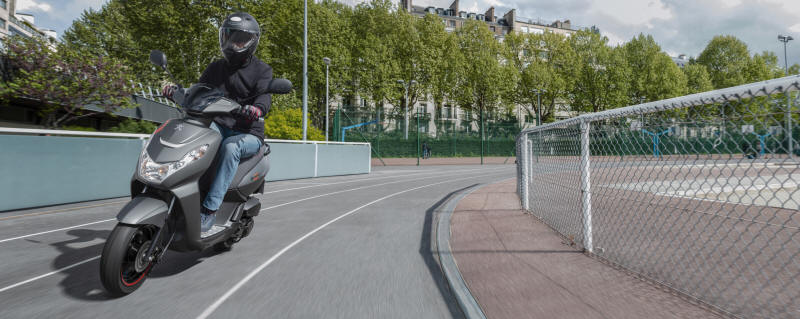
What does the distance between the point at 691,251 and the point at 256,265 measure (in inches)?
162

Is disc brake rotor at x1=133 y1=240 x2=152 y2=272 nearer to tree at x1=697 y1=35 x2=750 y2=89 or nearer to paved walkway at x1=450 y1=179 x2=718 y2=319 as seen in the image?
paved walkway at x1=450 y1=179 x2=718 y2=319

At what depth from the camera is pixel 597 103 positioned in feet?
152

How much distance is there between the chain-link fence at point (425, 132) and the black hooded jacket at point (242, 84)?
82.9 feet

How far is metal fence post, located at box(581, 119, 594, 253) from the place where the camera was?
3.66 m

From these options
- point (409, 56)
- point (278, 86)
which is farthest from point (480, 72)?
point (278, 86)

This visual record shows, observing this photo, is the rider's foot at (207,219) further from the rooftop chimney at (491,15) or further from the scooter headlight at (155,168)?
the rooftop chimney at (491,15)

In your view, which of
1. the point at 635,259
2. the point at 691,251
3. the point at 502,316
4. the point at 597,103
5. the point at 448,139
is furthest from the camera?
the point at 597,103

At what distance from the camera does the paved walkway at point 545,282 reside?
2.38 meters

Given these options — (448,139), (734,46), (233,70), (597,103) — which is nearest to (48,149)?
(233,70)

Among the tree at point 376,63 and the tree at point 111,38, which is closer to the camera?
the tree at point 111,38

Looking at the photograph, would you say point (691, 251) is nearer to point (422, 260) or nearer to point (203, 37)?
point (422, 260)

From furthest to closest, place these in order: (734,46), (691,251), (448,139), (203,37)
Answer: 1. (734,46)
2. (448,139)
3. (203,37)
4. (691,251)

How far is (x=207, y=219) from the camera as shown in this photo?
327 centimetres

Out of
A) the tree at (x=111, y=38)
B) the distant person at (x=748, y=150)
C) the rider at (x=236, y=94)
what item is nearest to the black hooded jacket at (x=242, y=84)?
the rider at (x=236, y=94)
